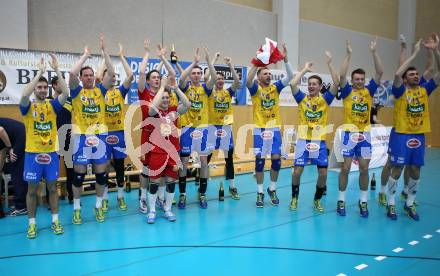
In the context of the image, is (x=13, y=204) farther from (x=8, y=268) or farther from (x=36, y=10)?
(x=36, y=10)

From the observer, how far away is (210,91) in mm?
6473

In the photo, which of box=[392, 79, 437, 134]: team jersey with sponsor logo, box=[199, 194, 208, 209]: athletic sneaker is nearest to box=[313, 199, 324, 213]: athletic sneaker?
box=[392, 79, 437, 134]: team jersey with sponsor logo

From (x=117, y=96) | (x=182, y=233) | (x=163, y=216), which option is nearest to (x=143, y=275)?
(x=182, y=233)

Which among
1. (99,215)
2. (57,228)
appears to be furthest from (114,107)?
(57,228)

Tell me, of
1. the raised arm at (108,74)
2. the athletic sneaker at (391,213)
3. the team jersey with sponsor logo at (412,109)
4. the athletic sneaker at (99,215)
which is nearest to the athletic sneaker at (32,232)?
the athletic sneaker at (99,215)

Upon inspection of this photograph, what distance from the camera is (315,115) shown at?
581 centimetres

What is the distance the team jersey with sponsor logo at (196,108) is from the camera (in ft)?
20.6

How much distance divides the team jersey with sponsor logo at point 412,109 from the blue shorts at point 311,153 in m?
1.11

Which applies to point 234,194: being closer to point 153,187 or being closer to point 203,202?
point 203,202

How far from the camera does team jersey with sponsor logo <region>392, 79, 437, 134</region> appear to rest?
5488 mm

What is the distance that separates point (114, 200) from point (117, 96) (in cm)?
197

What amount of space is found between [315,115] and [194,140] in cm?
194

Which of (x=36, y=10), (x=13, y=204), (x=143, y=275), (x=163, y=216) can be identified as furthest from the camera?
(x=36, y=10)

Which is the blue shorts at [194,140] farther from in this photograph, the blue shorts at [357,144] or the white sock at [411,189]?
the white sock at [411,189]
